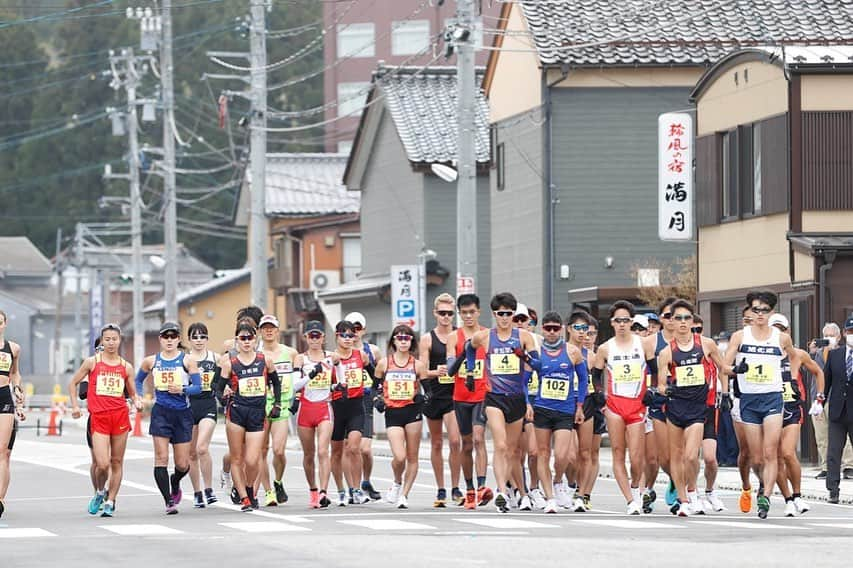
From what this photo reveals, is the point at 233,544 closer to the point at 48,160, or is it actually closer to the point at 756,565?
the point at 756,565

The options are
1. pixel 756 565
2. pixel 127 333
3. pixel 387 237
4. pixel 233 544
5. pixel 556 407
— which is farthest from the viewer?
pixel 127 333

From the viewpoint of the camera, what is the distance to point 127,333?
9012 cm

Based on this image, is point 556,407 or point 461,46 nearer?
point 556,407

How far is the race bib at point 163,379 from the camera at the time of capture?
63.1 feet

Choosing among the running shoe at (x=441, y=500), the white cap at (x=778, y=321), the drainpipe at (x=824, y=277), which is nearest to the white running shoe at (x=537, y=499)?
the running shoe at (x=441, y=500)

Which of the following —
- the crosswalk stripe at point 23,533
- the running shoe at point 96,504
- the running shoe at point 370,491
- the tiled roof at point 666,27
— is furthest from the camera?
the tiled roof at point 666,27

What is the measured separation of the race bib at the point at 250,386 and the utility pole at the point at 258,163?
22274mm

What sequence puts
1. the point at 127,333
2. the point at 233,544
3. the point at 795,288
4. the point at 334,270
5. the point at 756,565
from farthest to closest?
the point at 127,333 < the point at 334,270 < the point at 795,288 < the point at 233,544 < the point at 756,565

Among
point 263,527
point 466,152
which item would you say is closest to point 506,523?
point 263,527

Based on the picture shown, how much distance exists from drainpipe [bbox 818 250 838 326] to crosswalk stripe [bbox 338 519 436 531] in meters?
11.6

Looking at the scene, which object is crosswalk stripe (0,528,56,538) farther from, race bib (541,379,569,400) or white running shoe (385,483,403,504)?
race bib (541,379,569,400)

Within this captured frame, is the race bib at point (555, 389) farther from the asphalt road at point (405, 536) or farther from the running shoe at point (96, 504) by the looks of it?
the running shoe at point (96, 504)

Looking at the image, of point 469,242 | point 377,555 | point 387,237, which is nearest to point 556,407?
point 377,555

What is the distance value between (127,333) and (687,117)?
60.7m
